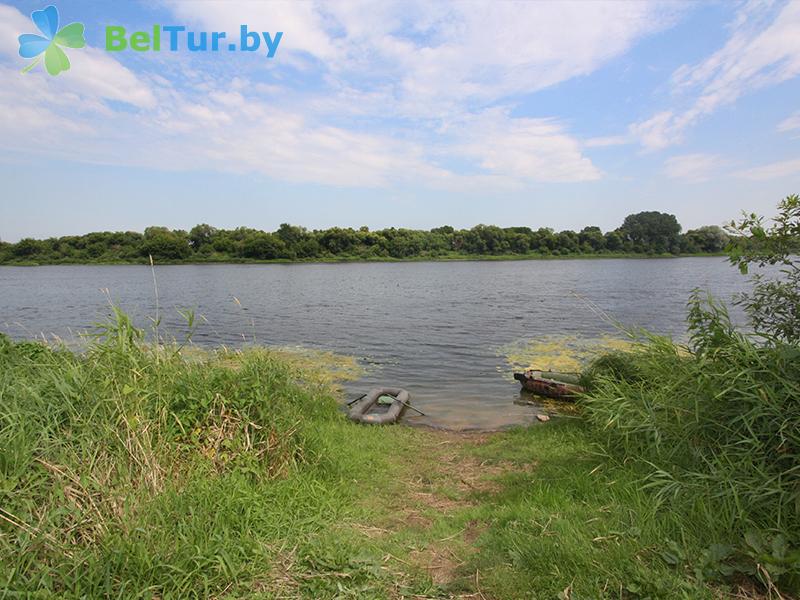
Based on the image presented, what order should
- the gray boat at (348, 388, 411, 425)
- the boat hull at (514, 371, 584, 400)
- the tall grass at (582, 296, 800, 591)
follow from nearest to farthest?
the tall grass at (582, 296, 800, 591) < the gray boat at (348, 388, 411, 425) < the boat hull at (514, 371, 584, 400)

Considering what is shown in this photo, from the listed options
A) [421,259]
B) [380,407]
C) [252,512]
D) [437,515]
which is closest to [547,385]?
[380,407]

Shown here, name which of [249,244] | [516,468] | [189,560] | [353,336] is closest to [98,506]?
[189,560]

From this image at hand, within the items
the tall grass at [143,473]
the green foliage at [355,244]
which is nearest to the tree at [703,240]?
the green foliage at [355,244]

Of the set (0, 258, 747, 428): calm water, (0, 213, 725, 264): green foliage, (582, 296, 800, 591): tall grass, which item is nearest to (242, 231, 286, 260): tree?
(0, 213, 725, 264): green foliage

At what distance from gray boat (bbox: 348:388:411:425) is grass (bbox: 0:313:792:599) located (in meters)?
3.79

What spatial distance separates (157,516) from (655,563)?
3.61 m

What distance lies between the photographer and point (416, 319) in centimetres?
2945

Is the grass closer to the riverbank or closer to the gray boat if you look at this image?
the gray boat

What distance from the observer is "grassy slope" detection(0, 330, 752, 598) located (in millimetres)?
3057

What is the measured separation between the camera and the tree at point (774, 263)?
466 centimetres

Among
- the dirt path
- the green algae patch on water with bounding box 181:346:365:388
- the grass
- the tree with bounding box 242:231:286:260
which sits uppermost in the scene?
→ the tree with bounding box 242:231:286:260

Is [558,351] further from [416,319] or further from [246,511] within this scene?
[246,511]

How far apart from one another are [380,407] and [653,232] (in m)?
119

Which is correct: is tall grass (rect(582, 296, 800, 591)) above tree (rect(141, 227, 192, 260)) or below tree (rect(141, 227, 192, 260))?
below
